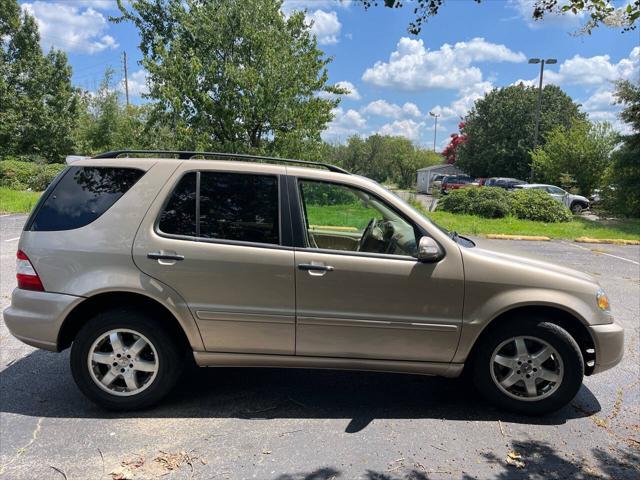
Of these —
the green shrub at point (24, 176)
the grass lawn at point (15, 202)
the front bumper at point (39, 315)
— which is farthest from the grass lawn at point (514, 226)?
the front bumper at point (39, 315)

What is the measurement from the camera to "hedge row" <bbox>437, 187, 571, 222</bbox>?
1802 cm

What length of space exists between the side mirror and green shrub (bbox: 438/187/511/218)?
15.7m

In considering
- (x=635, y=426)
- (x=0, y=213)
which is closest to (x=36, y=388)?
(x=635, y=426)

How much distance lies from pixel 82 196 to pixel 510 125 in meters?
49.6

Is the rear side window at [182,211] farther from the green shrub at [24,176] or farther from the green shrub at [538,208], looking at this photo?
the green shrub at [24,176]

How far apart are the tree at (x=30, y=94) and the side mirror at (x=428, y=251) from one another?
31.9m

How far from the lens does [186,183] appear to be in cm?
346

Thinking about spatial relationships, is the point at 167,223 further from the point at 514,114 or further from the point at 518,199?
the point at 514,114

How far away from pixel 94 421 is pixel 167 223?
4.73 ft

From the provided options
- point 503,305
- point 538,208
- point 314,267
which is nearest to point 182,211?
point 314,267

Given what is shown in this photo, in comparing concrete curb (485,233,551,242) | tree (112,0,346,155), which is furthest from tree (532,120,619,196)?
tree (112,0,346,155)

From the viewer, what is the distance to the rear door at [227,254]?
3.29m

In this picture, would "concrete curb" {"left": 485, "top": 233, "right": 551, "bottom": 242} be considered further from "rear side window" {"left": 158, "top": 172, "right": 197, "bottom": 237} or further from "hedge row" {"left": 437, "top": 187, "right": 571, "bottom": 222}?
"rear side window" {"left": 158, "top": 172, "right": 197, "bottom": 237}

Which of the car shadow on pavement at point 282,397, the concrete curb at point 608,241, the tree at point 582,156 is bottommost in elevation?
the car shadow on pavement at point 282,397
